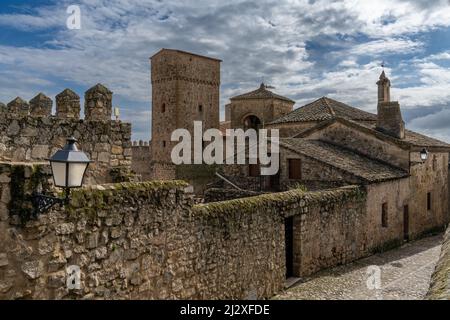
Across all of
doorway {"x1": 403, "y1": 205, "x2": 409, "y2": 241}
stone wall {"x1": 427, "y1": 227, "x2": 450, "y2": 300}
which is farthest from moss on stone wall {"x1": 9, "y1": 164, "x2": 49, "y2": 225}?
doorway {"x1": 403, "y1": 205, "x2": 409, "y2": 241}

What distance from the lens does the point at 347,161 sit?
55.0 feet

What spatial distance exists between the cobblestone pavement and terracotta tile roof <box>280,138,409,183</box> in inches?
123

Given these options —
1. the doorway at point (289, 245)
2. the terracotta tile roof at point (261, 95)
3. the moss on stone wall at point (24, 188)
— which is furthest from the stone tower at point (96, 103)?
the terracotta tile roof at point (261, 95)

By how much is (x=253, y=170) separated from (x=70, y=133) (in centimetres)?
1257

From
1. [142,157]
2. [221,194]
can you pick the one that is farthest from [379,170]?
[142,157]

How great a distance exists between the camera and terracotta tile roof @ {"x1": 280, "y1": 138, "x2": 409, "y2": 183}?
1550cm

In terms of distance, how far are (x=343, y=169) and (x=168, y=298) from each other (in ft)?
33.8

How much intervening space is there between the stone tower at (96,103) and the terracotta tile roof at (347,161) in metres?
10.6

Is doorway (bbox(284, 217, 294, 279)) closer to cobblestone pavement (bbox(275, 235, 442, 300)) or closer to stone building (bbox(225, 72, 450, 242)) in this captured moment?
cobblestone pavement (bbox(275, 235, 442, 300))

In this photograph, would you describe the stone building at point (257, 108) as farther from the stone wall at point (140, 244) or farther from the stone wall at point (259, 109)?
the stone wall at point (140, 244)

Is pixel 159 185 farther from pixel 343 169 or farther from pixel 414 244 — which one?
pixel 414 244

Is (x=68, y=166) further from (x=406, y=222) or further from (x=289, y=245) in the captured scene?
(x=406, y=222)

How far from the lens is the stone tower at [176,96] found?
111ft
